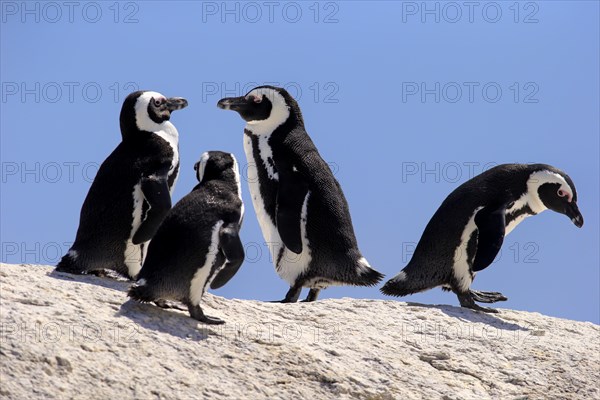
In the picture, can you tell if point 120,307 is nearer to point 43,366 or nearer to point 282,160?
point 43,366

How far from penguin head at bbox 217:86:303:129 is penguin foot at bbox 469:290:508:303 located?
1895 mm

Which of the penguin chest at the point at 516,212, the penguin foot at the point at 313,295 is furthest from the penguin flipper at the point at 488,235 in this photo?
the penguin foot at the point at 313,295

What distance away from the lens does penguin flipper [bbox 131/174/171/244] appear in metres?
6.81

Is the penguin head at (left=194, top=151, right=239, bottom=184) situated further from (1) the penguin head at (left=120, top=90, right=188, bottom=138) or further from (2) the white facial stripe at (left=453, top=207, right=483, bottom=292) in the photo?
(2) the white facial stripe at (left=453, top=207, right=483, bottom=292)

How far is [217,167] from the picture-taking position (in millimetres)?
6457

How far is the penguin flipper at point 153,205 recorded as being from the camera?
681 cm

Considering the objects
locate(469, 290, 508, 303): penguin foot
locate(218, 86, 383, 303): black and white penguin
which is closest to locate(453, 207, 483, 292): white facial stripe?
locate(469, 290, 508, 303): penguin foot

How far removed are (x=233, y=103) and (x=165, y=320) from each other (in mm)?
2923

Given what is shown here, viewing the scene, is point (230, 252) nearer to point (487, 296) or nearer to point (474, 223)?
point (474, 223)

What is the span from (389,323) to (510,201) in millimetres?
1501

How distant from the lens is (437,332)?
7105 millimetres

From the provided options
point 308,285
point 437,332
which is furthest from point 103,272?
point 437,332

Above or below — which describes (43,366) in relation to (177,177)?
below

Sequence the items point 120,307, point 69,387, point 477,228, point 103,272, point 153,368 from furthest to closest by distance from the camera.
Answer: point 477,228
point 103,272
point 120,307
point 153,368
point 69,387
